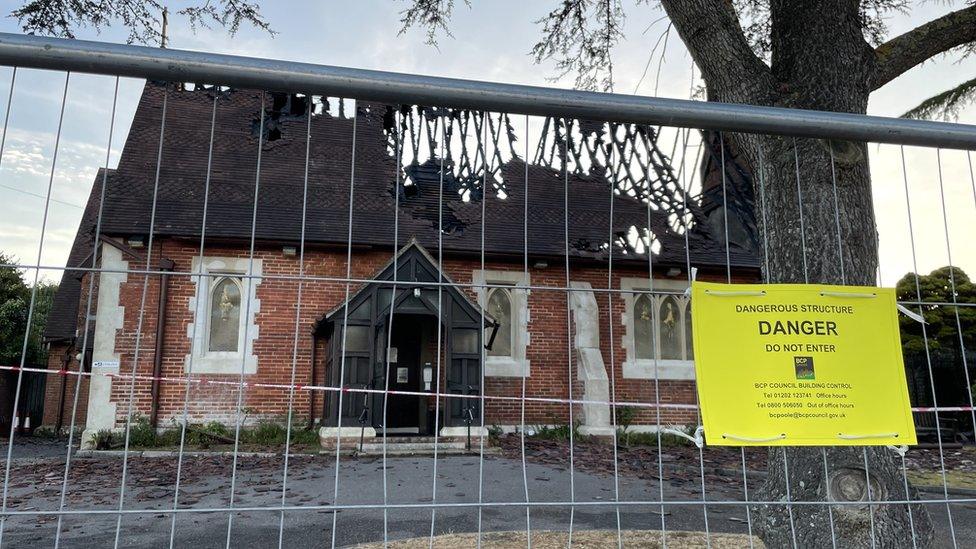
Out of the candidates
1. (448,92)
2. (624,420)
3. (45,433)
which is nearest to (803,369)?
(448,92)

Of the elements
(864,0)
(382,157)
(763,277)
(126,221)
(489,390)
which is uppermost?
(382,157)

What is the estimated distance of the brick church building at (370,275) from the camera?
1275cm

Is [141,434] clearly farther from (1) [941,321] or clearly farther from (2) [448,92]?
(1) [941,321]

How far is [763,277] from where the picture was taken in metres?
4.13

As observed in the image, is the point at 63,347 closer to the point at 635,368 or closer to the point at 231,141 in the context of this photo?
the point at 231,141

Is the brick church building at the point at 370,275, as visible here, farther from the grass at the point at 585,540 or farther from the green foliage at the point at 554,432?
the grass at the point at 585,540

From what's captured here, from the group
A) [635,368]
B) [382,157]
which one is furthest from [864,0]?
[382,157]

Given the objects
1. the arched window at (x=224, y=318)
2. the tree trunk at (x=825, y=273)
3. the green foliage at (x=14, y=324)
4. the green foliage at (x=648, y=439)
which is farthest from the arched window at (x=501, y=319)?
the green foliage at (x=14, y=324)

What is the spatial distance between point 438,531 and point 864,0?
7358mm

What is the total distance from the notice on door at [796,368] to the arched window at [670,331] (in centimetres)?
1284

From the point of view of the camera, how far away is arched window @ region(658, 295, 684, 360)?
1512 centimetres

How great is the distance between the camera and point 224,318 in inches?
530

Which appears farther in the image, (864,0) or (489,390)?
(489,390)

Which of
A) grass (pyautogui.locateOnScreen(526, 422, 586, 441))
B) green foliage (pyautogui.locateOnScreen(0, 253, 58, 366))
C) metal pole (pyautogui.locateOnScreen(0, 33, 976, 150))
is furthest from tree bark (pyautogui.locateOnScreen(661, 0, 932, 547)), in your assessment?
green foliage (pyautogui.locateOnScreen(0, 253, 58, 366))
